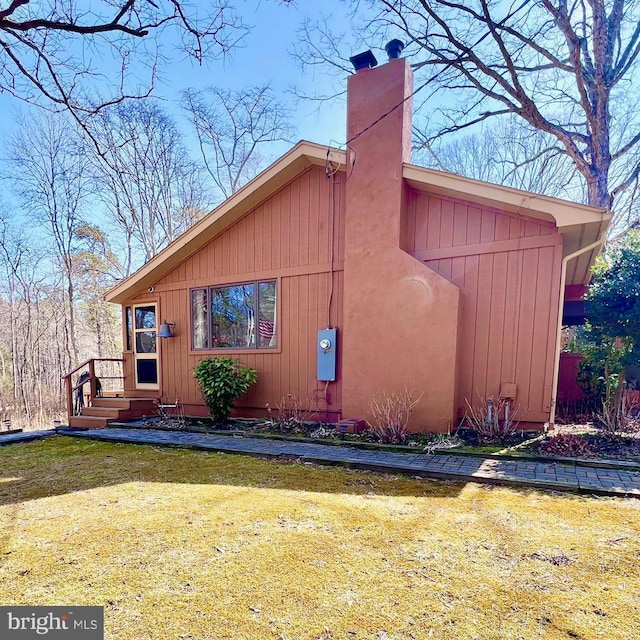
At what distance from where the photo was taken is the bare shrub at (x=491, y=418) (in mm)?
4859

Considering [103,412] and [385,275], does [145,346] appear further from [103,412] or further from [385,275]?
[385,275]

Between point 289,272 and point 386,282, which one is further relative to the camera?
point 289,272

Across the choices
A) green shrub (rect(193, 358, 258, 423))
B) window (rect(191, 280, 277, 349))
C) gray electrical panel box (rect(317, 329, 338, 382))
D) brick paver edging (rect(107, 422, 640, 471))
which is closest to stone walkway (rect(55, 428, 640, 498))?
brick paver edging (rect(107, 422, 640, 471))

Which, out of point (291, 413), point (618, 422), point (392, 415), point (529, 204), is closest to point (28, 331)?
point (291, 413)

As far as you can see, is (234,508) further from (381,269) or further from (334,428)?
(381,269)

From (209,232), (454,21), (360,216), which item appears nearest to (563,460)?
(360,216)

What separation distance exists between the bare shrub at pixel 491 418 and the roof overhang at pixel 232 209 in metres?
4.47

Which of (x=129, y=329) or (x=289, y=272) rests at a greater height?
(x=289, y=272)

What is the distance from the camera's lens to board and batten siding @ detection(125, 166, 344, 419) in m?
6.34

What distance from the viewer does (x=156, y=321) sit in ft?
27.3

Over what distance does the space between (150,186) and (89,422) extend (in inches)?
446

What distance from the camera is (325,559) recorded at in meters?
2.13

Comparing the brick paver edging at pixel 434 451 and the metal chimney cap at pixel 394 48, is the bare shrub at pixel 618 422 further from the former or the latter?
the metal chimney cap at pixel 394 48

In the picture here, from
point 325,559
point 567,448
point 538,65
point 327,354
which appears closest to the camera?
point 325,559
